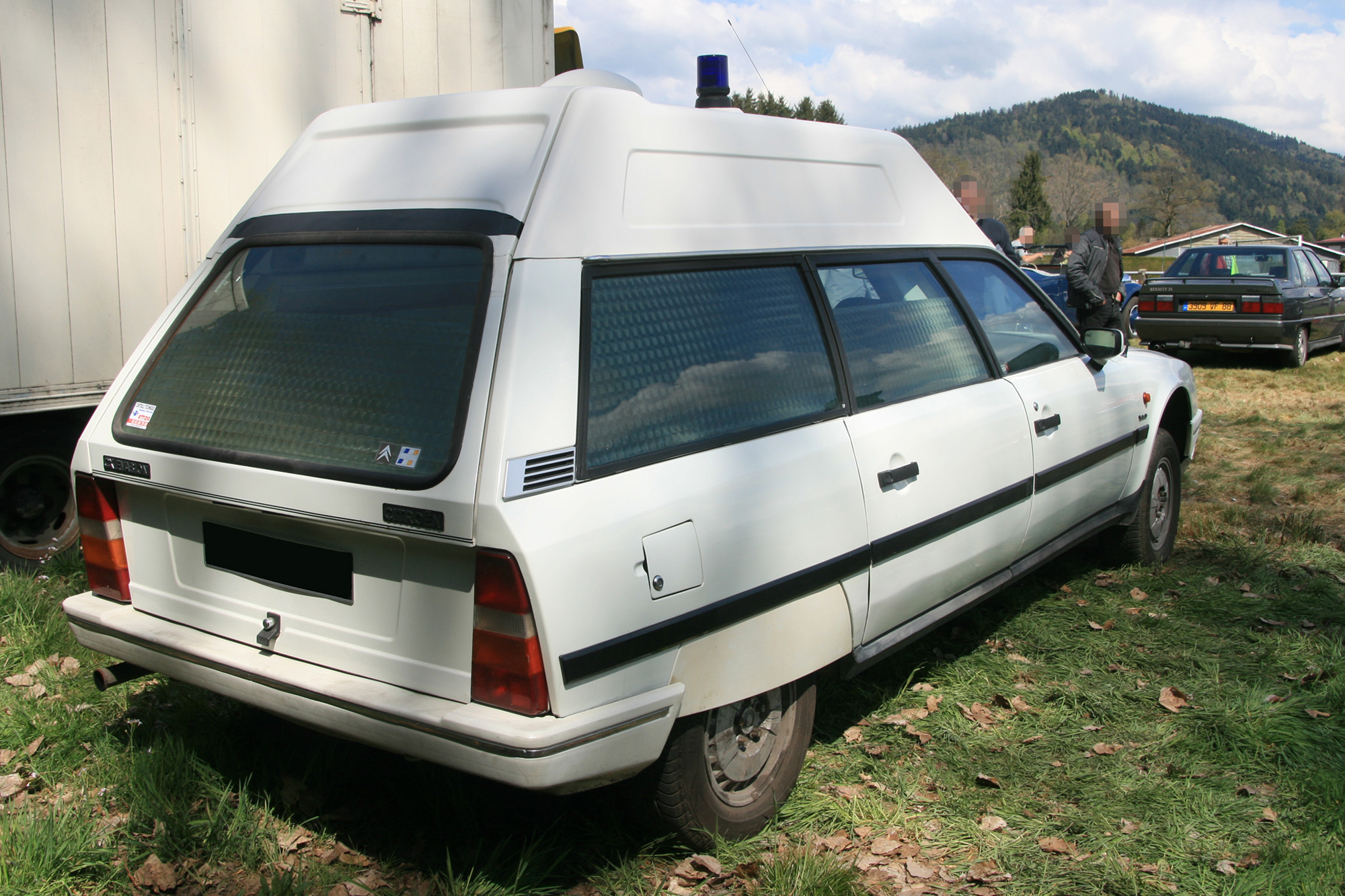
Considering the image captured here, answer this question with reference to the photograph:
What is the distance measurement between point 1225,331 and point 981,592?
11288 millimetres

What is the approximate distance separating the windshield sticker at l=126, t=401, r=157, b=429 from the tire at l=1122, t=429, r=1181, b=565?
167 inches

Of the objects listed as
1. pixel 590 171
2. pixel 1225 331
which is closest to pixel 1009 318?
pixel 590 171

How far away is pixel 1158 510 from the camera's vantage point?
5.26 m

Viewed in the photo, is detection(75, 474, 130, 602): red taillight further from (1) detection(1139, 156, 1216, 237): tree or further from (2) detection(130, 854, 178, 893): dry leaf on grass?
(1) detection(1139, 156, 1216, 237): tree

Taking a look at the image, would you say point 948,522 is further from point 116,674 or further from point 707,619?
point 116,674

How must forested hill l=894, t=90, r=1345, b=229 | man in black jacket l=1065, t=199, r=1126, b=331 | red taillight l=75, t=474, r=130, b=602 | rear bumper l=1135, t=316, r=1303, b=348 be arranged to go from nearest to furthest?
1. red taillight l=75, t=474, r=130, b=602
2. man in black jacket l=1065, t=199, r=1126, b=331
3. rear bumper l=1135, t=316, r=1303, b=348
4. forested hill l=894, t=90, r=1345, b=229

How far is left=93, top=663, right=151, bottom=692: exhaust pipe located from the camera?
297 centimetres

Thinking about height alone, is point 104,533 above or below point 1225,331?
below

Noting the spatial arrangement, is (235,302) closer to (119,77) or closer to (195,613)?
(195,613)

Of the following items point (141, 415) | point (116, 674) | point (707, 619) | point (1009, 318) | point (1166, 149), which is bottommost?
point (116, 674)

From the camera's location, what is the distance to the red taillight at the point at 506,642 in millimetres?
2189

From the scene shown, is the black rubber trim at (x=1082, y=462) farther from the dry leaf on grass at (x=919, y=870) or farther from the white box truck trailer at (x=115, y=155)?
the white box truck trailer at (x=115, y=155)

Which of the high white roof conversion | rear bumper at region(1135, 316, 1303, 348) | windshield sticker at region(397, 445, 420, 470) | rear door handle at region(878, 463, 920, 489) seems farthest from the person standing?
windshield sticker at region(397, 445, 420, 470)

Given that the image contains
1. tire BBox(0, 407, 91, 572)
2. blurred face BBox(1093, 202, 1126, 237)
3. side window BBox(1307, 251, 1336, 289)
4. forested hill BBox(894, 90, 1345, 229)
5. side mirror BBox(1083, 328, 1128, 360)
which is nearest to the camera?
side mirror BBox(1083, 328, 1128, 360)
